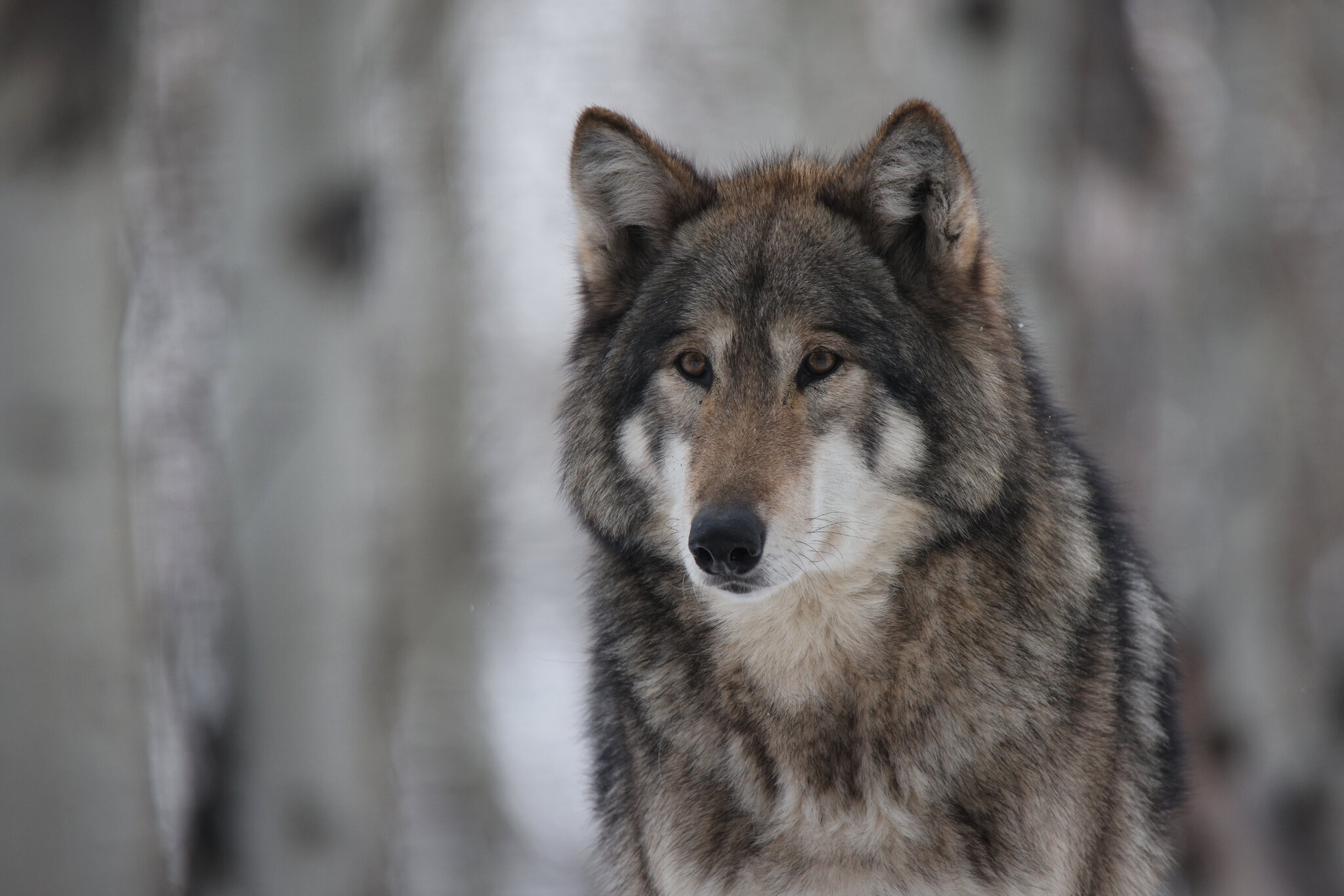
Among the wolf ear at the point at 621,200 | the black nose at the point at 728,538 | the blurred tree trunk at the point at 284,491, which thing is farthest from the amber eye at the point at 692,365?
the blurred tree trunk at the point at 284,491

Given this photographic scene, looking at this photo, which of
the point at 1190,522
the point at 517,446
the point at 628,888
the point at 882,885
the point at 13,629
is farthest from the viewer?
the point at 517,446

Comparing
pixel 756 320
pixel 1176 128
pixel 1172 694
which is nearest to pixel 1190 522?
pixel 1176 128

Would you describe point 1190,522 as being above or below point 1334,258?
below

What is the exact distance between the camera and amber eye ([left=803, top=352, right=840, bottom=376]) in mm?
2479

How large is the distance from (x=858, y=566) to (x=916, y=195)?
2.85 feet

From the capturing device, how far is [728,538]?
86.8 inches

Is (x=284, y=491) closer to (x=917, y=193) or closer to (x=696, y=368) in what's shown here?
(x=696, y=368)

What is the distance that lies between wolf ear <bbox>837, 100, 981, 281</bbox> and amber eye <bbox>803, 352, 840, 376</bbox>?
33 centimetres

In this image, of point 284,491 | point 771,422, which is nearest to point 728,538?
point 771,422

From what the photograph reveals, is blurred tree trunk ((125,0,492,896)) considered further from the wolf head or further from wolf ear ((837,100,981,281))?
wolf ear ((837,100,981,281))

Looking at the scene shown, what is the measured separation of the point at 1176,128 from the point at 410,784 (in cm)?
678

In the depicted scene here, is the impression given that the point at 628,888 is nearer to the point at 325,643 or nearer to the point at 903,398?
the point at 903,398

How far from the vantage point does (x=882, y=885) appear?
242cm

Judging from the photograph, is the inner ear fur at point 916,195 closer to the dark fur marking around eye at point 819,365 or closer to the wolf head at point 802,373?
the wolf head at point 802,373
